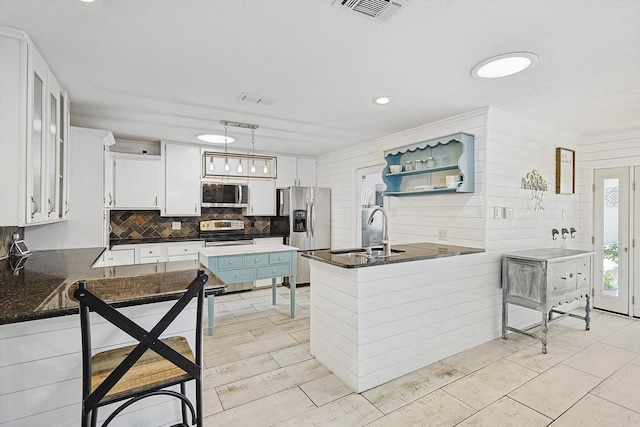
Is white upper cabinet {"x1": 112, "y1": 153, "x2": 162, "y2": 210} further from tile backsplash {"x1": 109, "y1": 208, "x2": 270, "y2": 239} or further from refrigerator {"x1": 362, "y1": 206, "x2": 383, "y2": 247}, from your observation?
refrigerator {"x1": 362, "y1": 206, "x2": 383, "y2": 247}

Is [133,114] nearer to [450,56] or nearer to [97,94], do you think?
[97,94]

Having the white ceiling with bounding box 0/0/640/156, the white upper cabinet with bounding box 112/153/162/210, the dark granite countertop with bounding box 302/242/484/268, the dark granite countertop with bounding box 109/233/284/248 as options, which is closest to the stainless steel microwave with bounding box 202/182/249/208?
the dark granite countertop with bounding box 109/233/284/248

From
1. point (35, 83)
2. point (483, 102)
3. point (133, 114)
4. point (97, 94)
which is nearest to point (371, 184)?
point (483, 102)

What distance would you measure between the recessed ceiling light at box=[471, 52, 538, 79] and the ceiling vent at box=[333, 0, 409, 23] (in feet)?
3.08

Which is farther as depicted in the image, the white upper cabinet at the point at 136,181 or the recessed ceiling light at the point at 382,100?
the white upper cabinet at the point at 136,181

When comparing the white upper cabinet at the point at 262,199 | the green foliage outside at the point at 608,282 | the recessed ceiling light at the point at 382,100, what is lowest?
the green foliage outside at the point at 608,282

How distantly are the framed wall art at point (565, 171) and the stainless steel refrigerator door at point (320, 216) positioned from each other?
3321 mm

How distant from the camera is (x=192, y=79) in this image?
102 inches

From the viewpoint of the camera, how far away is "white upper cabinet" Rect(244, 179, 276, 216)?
5.57 meters

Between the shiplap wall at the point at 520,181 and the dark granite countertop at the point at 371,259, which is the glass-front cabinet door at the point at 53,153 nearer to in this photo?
the dark granite countertop at the point at 371,259

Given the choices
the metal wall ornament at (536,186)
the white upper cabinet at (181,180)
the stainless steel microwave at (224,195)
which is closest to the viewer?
the metal wall ornament at (536,186)

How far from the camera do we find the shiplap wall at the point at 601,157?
3951 mm

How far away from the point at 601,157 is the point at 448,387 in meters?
3.83

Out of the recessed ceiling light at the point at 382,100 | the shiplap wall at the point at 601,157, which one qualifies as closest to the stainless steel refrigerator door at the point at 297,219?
the recessed ceiling light at the point at 382,100
